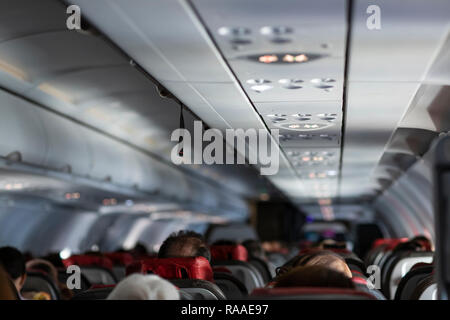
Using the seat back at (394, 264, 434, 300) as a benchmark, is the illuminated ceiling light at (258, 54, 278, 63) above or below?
above

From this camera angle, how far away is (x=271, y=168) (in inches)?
591

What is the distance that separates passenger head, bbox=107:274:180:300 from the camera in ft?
10.5

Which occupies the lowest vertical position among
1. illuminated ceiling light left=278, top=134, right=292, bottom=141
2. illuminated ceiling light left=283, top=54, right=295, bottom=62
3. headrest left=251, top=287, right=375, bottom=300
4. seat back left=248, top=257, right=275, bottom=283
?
seat back left=248, top=257, right=275, bottom=283

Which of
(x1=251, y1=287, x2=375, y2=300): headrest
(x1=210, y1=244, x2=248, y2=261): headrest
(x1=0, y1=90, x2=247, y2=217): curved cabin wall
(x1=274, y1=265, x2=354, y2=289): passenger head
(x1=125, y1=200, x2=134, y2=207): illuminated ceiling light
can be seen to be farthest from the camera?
(x1=125, y1=200, x2=134, y2=207): illuminated ceiling light

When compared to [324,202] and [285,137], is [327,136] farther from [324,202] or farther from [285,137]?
[324,202]

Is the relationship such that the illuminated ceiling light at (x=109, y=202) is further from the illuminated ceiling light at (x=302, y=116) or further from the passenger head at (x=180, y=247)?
the passenger head at (x=180, y=247)

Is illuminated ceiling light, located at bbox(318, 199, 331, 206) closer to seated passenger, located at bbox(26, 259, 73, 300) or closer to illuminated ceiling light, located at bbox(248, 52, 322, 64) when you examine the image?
seated passenger, located at bbox(26, 259, 73, 300)

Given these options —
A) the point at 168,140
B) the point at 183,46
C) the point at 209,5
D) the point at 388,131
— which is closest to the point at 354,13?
the point at 209,5

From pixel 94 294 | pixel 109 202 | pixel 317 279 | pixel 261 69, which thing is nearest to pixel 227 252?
pixel 261 69

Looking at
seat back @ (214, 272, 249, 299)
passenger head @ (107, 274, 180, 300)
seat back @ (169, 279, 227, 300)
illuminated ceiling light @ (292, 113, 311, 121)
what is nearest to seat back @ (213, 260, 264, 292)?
seat back @ (214, 272, 249, 299)

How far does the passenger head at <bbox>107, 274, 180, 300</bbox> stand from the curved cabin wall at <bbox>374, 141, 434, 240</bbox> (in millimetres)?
10485

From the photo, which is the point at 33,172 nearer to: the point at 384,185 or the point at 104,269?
the point at 104,269

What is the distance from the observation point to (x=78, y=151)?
11.4m

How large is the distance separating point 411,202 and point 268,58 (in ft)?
49.6
